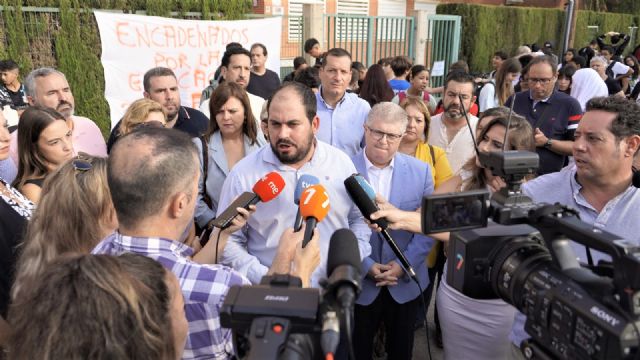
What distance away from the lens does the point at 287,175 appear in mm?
2451

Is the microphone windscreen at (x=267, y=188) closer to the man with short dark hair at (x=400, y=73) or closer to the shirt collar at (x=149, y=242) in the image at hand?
the shirt collar at (x=149, y=242)

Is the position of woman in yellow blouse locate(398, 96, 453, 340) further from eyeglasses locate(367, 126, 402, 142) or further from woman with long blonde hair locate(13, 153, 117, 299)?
woman with long blonde hair locate(13, 153, 117, 299)

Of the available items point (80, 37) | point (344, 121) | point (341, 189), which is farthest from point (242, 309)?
point (80, 37)

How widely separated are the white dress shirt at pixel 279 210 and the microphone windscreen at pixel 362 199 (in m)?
0.22

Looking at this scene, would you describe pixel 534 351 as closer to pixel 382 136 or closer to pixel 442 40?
pixel 382 136

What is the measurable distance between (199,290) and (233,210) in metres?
0.72

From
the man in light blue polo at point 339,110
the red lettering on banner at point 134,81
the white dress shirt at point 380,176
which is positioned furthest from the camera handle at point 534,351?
the red lettering on banner at point 134,81

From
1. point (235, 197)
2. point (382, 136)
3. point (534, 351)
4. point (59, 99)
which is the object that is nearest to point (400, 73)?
point (382, 136)

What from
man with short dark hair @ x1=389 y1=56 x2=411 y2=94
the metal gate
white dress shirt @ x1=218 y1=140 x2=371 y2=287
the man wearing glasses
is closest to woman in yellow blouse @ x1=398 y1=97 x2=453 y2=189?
white dress shirt @ x1=218 y1=140 x2=371 y2=287

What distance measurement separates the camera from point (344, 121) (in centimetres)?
404

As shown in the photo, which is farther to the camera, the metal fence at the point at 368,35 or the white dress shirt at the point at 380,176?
the metal fence at the point at 368,35

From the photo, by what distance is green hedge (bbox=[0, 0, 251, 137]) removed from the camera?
5.93 m

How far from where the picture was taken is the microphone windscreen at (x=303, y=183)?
2.19 metres

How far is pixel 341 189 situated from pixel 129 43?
4.43 meters
